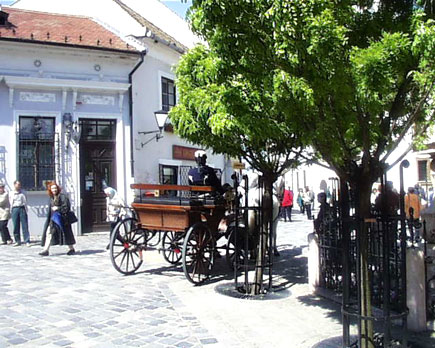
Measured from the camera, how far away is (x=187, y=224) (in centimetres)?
702

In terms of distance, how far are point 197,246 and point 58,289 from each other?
2.09m

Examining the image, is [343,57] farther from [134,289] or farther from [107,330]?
[134,289]

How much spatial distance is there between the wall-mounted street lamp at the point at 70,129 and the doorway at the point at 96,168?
10.6 inches

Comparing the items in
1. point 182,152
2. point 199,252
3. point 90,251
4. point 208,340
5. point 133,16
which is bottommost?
point 208,340

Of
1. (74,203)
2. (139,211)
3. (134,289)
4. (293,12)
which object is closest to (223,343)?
(134,289)

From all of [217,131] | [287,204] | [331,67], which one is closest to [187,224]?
[217,131]

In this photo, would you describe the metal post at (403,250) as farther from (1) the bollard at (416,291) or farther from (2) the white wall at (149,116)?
(2) the white wall at (149,116)

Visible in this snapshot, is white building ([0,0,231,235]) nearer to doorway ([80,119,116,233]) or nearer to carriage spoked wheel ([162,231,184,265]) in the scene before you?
doorway ([80,119,116,233])

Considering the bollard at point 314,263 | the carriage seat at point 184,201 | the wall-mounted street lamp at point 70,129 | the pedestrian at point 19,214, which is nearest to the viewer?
the bollard at point 314,263

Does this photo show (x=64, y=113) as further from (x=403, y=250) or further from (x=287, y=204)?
(x=403, y=250)

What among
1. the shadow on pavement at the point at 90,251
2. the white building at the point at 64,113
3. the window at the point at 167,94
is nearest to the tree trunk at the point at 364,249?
the shadow on pavement at the point at 90,251

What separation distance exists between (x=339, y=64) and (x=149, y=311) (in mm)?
3818

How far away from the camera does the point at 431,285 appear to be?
214 inches

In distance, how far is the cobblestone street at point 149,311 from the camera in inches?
180
